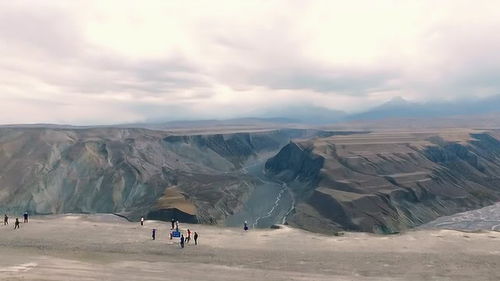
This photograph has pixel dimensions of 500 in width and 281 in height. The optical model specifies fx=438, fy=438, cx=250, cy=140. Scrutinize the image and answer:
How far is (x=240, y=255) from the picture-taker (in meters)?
43.5

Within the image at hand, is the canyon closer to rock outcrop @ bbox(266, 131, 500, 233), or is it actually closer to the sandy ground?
rock outcrop @ bbox(266, 131, 500, 233)

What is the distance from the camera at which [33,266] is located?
126 feet

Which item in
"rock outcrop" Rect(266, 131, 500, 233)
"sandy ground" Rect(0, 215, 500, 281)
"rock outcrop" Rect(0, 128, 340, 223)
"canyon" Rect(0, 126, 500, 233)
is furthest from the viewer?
"rock outcrop" Rect(0, 128, 340, 223)

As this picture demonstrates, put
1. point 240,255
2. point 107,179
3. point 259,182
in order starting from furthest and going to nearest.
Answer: point 259,182
point 107,179
point 240,255

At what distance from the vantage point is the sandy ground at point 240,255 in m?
37.5

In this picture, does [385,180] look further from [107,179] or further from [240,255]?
[240,255]

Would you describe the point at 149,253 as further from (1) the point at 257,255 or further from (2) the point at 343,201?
(2) the point at 343,201

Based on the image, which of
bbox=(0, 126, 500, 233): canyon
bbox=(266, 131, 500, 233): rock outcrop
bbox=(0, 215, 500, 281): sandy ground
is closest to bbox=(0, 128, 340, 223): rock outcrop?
bbox=(0, 126, 500, 233): canyon

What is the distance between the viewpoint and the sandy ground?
3747cm

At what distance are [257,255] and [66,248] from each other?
19904 mm

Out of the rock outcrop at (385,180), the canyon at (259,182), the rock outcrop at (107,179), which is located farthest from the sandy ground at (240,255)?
the rock outcrop at (107,179)

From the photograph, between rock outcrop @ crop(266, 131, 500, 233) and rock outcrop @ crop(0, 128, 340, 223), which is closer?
rock outcrop @ crop(266, 131, 500, 233)

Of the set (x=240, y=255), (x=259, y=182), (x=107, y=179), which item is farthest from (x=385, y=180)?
(x=240, y=255)

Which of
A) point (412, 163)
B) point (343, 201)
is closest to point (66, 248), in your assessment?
point (343, 201)
